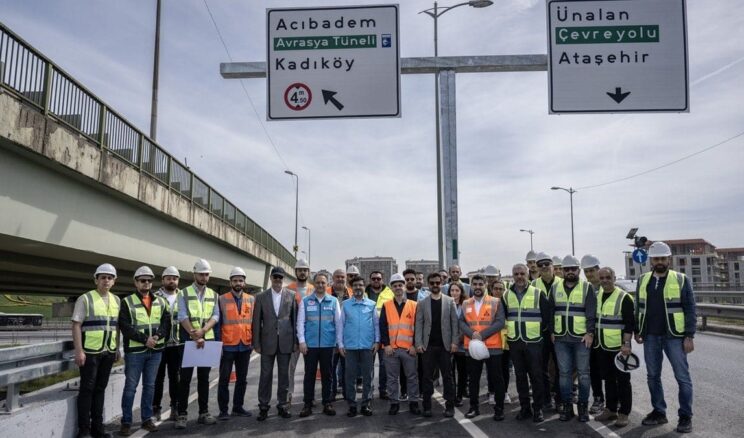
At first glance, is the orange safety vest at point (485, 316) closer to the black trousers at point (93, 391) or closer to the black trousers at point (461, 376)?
the black trousers at point (461, 376)

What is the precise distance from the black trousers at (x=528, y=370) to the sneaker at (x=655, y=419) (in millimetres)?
1232

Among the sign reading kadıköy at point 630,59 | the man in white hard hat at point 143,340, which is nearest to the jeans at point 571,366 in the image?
the sign reading kadıköy at point 630,59

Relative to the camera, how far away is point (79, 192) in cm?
961

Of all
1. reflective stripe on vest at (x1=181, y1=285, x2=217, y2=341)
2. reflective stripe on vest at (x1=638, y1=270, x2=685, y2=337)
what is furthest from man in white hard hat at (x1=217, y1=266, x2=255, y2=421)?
reflective stripe on vest at (x1=638, y1=270, x2=685, y2=337)

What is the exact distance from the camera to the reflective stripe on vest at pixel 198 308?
762 cm

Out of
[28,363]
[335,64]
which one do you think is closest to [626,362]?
[335,64]

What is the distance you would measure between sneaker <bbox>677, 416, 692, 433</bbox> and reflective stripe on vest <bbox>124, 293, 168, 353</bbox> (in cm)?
630

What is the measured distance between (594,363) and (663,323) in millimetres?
1083

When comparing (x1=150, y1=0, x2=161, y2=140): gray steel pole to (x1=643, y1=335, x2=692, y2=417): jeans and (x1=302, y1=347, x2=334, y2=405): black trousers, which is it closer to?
(x1=302, y1=347, x2=334, y2=405): black trousers

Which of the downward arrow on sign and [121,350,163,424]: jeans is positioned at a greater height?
the downward arrow on sign

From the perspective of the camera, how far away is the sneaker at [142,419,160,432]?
6879 millimetres

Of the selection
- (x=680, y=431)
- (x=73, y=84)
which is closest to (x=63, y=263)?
(x=73, y=84)

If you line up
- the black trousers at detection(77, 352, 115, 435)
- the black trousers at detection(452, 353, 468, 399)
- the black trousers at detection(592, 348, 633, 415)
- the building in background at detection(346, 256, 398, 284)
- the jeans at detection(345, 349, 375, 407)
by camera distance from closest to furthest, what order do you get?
the black trousers at detection(77, 352, 115, 435), the black trousers at detection(592, 348, 633, 415), the jeans at detection(345, 349, 375, 407), the black trousers at detection(452, 353, 468, 399), the building in background at detection(346, 256, 398, 284)

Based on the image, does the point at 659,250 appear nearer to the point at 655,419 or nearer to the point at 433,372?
the point at 655,419
